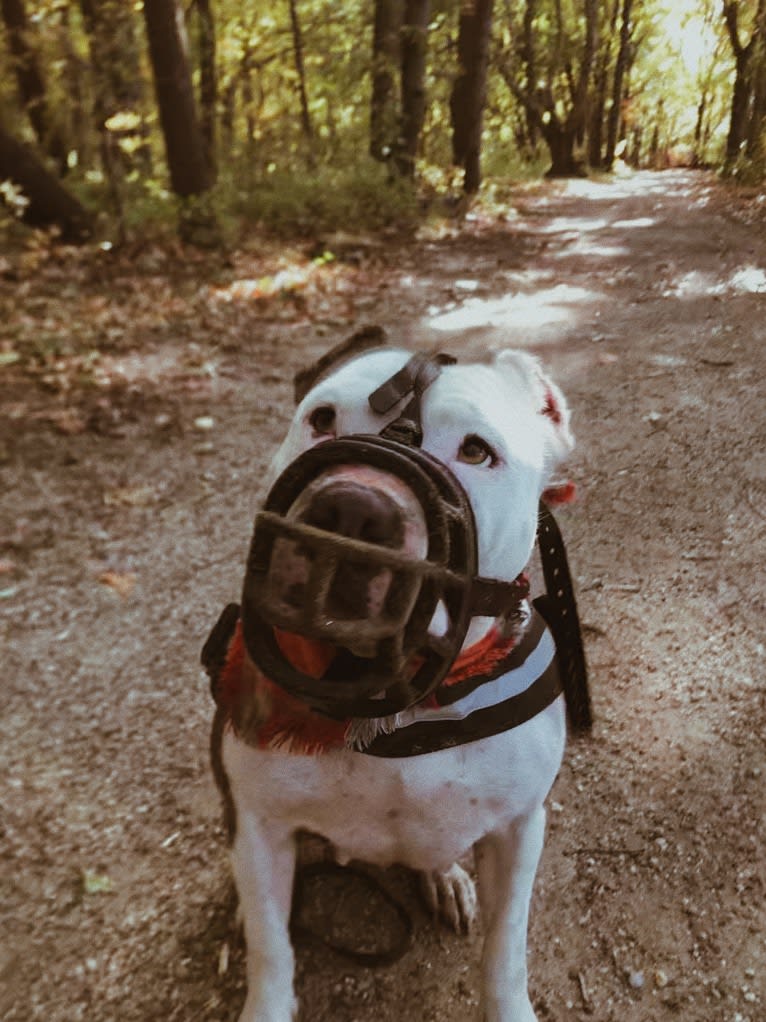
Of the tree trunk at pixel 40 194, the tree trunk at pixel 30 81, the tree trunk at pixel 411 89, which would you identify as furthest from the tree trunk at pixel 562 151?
the tree trunk at pixel 40 194

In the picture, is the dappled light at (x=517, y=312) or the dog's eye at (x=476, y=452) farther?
the dappled light at (x=517, y=312)

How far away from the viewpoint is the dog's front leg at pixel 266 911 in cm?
170

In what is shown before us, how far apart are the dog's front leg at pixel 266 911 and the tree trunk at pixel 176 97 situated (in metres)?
7.53

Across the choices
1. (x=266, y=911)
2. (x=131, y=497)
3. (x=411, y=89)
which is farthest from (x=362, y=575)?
(x=411, y=89)

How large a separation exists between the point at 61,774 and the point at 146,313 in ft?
14.9

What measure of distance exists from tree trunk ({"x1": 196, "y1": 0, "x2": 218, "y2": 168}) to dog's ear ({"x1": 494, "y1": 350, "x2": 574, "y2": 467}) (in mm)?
10304

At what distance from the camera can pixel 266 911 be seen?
173 cm

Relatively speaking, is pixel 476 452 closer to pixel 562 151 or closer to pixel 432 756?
pixel 432 756

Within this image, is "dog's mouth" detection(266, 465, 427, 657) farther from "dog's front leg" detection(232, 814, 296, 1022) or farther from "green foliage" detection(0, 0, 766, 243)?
"green foliage" detection(0, 0, 766, 243)

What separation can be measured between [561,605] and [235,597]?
1801mm

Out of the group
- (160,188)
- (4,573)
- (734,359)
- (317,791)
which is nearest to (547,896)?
(317,791)

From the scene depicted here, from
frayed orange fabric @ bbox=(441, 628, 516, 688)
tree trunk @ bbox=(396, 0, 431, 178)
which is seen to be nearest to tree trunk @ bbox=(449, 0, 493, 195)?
→ tree trunk @ bbox=(396, 0, 431, 178)

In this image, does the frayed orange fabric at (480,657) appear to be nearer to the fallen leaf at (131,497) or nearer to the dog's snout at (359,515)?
the dog's snout at (359,515)

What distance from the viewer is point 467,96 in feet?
38.3
